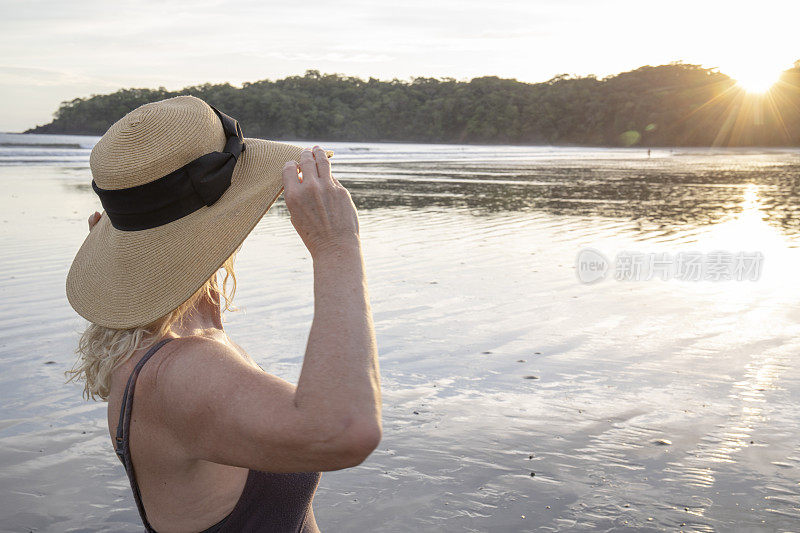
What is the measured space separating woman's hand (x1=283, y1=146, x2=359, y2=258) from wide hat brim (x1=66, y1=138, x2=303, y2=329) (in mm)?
173

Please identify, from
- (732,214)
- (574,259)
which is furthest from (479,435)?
(732,214)

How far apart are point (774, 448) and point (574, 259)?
6.06 m

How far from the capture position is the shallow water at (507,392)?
352 centimetres

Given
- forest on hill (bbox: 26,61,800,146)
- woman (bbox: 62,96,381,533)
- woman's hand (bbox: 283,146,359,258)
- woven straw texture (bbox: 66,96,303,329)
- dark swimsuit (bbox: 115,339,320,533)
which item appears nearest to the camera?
woman (bbox: 62,96,381,533)

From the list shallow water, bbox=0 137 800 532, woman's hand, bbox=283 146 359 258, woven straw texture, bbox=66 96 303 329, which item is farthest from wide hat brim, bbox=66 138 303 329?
shallow water, bbox=0 137 800 532

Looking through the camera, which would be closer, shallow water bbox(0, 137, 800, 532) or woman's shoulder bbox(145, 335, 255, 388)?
woman's shoulder bbox(145, 335, 255, 388)

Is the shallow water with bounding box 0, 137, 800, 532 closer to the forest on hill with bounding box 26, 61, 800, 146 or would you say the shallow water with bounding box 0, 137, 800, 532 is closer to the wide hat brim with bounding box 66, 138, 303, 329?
the wide hat brim with bounding box 66, 138, 303, 329

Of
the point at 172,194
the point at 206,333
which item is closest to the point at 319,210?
the point at 172,194

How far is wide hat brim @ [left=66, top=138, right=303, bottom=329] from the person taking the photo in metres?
1.47

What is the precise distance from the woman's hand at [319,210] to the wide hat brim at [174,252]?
173mm

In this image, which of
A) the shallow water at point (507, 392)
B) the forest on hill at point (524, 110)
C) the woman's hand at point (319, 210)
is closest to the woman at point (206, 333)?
the woman's hand at point (319, 210)

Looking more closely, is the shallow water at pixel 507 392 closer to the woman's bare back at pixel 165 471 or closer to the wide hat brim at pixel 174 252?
the woman's bare back at pixel 165 471

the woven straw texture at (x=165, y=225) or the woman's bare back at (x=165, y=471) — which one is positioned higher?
the woven straw texture at (x=165, y=225)

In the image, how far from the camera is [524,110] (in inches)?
5566
